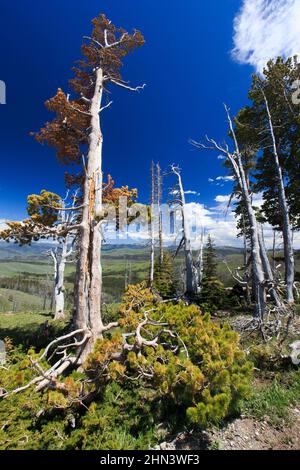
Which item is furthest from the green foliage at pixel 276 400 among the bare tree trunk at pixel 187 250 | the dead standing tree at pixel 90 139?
the bare tree trunk at pixel 187 250

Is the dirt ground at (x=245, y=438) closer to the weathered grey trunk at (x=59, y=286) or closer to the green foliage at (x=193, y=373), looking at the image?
the green foliage at (x=193, y=373)

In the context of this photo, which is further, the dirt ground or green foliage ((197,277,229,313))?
green foliage ((197,277,229,313))

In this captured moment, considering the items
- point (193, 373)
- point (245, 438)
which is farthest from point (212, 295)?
point (193, 373)

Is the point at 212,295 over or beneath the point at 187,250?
beneath

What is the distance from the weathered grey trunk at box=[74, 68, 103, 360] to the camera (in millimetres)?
6562

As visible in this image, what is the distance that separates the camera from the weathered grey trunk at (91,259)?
21.5 ft

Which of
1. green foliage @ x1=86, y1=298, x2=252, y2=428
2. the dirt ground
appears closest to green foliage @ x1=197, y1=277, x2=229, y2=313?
green foliage @ x1=86, y1=298, x2=252, y2=428

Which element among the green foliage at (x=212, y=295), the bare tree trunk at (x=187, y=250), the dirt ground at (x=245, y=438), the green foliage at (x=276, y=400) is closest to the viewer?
the dirt ground at (x=245, y=438)

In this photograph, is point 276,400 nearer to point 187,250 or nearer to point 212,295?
point 212,295

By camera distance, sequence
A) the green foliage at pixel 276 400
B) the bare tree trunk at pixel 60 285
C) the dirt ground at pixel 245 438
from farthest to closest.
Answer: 1. the bare tree trunk at pixel 60 285
2. the green foliage at pixel 276 400
3. the dirt ground at pixel 245 438

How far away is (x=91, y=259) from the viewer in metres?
7.06

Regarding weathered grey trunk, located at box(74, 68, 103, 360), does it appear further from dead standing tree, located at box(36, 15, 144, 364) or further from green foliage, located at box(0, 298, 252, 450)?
green foliage, located at box(0, 298, 252, 450)

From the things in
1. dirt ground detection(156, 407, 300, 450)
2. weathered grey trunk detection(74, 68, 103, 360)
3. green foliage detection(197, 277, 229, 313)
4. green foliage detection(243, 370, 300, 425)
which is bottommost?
dirt ground detection(156, 407, 300, 450)

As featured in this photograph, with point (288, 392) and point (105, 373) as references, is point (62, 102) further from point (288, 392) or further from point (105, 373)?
point (288, 392)
